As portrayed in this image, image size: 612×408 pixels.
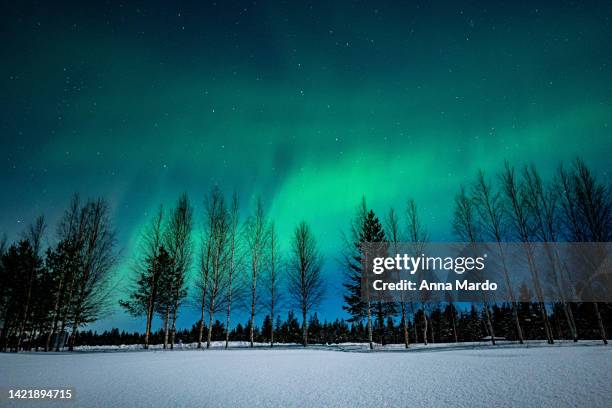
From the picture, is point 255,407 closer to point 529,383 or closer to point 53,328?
point 529,383

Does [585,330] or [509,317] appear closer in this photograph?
[585,330]

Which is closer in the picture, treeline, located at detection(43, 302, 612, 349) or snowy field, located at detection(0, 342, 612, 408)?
snowy field, located at detection(0, 342, 612, 408)

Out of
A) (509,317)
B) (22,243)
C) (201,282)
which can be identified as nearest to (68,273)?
(201,282)

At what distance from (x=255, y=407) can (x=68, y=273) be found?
23219 millimetres

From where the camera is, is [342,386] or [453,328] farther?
[453,328]

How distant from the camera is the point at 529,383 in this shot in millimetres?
4605

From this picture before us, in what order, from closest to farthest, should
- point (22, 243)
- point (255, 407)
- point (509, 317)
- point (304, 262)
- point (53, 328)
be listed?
1. point (255, 407)
2. point (53, 328)
3. point (304, 262)
4. point (22, 243)
5. point (509, 317)

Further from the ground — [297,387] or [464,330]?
[297,387]

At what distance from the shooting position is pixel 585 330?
4147 cm

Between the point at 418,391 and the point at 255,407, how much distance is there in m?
2.39

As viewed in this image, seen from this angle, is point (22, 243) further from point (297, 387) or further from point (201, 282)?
point (297, 387)

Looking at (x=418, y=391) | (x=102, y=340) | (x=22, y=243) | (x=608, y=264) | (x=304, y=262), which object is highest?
(x=22, y=243)

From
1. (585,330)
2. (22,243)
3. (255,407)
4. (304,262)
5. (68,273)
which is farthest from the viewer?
(585,330)

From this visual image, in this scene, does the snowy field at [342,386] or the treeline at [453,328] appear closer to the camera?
the snowy field at [342,386]
